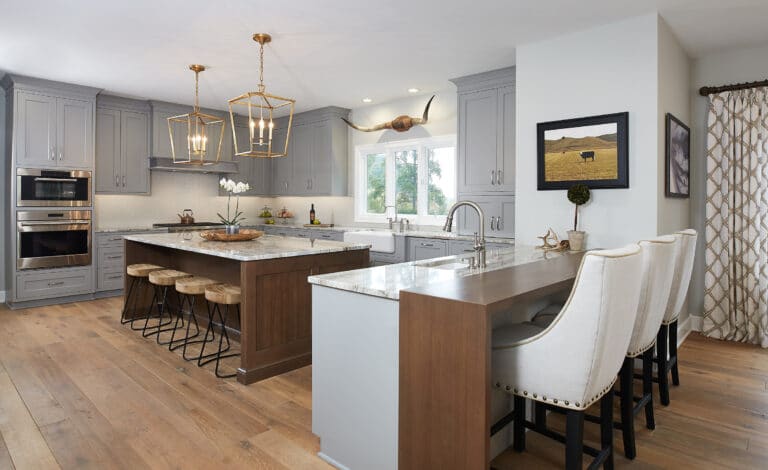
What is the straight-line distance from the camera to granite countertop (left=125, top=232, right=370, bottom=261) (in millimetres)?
3291

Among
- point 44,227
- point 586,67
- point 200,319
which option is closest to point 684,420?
point 586,67

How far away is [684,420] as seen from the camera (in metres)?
2.70

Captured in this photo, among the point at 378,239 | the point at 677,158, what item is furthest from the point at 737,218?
the point at 378,239

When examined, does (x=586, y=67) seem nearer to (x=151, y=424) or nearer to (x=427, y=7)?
(x=427, y=7)

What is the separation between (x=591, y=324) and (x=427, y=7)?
264 cm

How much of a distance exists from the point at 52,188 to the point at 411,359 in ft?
18.1

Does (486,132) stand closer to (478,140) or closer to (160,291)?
(478,140)

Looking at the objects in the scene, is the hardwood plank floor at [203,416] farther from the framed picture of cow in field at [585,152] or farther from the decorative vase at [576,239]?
the framed picture of cow in field at [585,152]

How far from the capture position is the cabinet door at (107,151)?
6.08m

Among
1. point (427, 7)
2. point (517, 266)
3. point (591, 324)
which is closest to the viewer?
point (591, 324)

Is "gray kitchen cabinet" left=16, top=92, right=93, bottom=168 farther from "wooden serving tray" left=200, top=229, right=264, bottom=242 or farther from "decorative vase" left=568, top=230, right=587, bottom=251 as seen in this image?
"decorative vase" left=568, top=230, right=587, bottom=251

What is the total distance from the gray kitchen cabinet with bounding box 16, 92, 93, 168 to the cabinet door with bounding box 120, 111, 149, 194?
1.78 feet

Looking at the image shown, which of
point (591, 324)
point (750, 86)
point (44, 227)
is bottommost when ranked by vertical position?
point (591, 324)

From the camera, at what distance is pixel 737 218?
4.18 m
